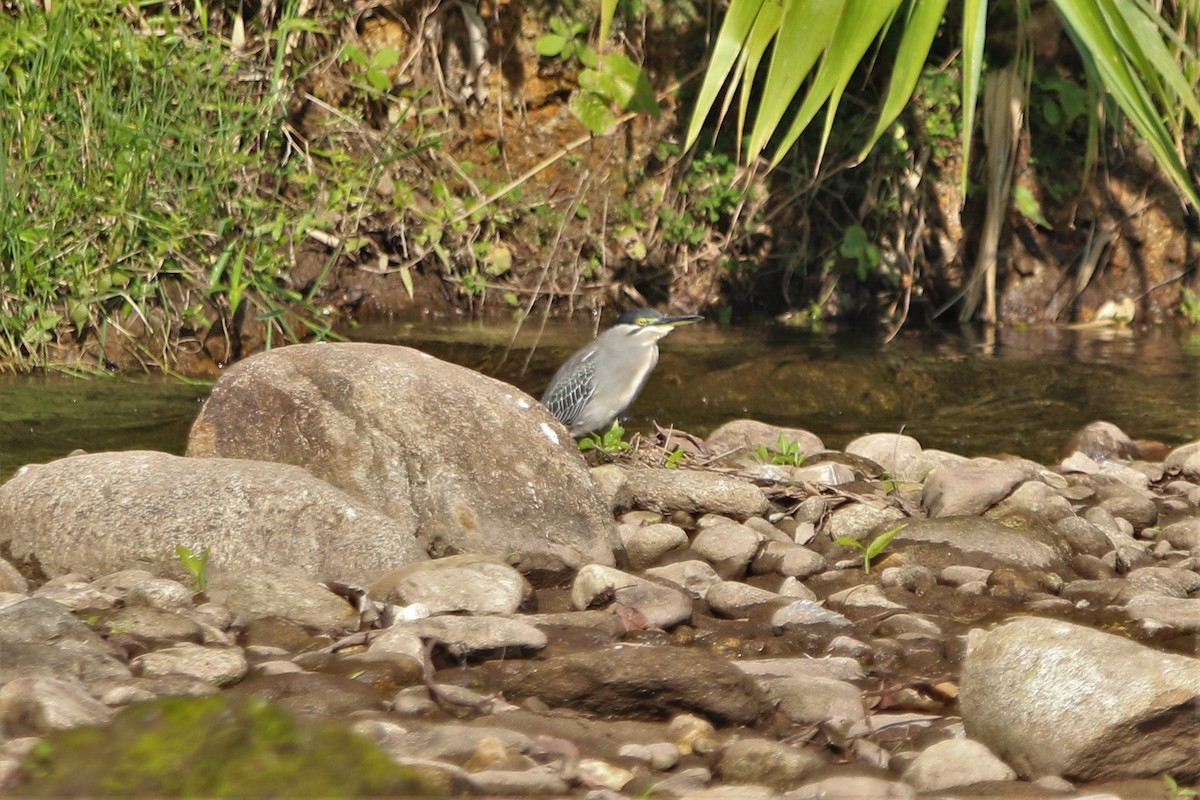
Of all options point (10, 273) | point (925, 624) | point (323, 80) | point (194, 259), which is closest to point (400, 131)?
point (323, 80)

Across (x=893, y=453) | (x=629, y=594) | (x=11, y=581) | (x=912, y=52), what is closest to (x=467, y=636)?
(x=629, y=594)

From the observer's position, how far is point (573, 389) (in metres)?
5.51

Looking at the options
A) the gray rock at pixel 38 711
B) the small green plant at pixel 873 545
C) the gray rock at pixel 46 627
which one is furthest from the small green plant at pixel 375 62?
the gray rock at pixel 38 711

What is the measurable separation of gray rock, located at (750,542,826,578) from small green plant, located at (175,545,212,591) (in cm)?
148

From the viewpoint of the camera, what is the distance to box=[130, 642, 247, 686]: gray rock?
2.79 m

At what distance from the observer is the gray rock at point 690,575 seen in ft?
12.5

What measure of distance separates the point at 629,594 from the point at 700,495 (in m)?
0.95

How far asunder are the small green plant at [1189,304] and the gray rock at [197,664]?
7.66 metres

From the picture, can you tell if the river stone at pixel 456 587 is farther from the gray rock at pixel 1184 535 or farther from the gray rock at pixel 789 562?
the gray rock at pixel 1184 535

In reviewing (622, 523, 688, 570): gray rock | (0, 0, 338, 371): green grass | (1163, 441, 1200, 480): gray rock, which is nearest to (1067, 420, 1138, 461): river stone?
(1163, 441, 1200, 480): gray rock

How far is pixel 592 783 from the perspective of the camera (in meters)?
2.39

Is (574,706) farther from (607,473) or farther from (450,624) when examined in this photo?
(607,473)

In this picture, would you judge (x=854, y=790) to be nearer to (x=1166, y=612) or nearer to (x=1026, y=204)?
(x=1166, y=612)

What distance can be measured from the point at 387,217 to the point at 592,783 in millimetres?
6139
